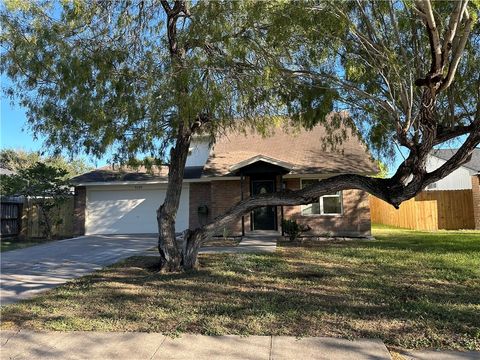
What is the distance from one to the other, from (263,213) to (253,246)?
4228mm

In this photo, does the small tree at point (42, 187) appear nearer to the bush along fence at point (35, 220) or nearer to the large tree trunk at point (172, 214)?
the bush along fence at point (35, 220)

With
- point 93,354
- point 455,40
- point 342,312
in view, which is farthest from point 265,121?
point 93,354

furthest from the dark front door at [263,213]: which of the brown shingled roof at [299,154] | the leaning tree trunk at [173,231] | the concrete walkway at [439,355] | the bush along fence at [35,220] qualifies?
the concrete walkway at [439,355]

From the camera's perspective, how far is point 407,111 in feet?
23.0

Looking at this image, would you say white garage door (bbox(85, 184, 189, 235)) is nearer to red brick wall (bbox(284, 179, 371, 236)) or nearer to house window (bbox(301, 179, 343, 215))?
house window (bbox(301, 179, 343, 215))

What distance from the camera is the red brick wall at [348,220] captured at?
1675cm

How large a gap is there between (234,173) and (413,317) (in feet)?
37.2

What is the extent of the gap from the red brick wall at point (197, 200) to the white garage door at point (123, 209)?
1.55 meters

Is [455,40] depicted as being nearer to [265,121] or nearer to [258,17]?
[258,17]

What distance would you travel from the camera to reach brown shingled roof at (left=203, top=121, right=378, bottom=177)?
16484 mm

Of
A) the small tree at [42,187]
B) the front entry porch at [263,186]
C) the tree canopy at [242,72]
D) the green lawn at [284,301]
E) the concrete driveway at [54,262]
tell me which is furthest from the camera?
the small tree at [42,187]

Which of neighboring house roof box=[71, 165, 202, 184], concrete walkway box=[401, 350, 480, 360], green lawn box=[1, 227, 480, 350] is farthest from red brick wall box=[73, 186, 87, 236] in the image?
concrete walkway box=[401, 350, 480, 360]

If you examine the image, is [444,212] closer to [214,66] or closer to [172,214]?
[172,214]

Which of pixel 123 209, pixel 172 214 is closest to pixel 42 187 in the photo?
pixel 123 209
